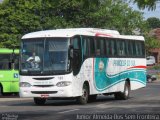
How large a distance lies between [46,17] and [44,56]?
39269mm

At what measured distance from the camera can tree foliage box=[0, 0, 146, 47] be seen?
61219 millimetres

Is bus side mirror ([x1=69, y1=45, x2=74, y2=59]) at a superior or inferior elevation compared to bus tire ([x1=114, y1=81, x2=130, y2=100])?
superior

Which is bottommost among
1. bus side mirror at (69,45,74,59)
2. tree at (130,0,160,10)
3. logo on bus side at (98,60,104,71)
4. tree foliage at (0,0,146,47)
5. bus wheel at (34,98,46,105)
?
bus wheel at (34,98,46,105)

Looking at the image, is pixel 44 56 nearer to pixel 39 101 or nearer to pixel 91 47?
pixel 39 101

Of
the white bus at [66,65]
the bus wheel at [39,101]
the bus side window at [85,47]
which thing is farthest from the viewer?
the bus wheel at [39,101]

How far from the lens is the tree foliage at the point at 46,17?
2410 inches

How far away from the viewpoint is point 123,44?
28922 millimetres

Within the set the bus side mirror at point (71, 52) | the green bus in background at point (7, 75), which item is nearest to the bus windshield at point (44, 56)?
the bus side mirror at point (71, 52)

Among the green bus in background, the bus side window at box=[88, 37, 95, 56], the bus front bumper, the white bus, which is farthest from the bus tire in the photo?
the green bus in background

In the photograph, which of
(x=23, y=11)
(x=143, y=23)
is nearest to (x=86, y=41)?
(x=23, y=11)

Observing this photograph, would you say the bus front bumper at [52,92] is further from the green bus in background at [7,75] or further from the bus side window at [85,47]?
the green bus in background at [7,75]

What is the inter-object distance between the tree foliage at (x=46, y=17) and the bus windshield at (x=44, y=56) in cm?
3656

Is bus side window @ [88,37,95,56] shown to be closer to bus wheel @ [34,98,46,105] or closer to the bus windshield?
the bus windshield

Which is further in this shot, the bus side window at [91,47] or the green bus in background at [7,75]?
the green bus in background at [7,75]
